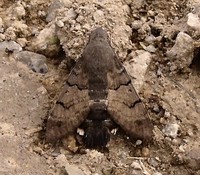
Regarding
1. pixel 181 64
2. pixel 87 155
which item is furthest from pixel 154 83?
pixel 87 155

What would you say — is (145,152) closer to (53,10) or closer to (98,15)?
(98,15)

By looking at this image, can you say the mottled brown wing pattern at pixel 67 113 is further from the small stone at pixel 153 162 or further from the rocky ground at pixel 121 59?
A: the small stone at pixel 153 162

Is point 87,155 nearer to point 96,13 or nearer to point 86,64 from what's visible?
point 86,64

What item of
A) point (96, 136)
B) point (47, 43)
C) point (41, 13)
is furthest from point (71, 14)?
point (96, 136)

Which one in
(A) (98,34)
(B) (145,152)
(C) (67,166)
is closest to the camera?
(C) (67,166)

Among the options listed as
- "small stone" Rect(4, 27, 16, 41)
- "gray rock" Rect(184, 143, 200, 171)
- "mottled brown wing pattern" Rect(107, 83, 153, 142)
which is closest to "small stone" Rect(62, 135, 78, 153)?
"mottled brown wing pattern" Rect(107, 83, 153, 142)

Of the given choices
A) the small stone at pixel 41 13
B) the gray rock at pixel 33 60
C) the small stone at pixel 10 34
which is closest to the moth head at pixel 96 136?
the gray rock at pixel 33 60
